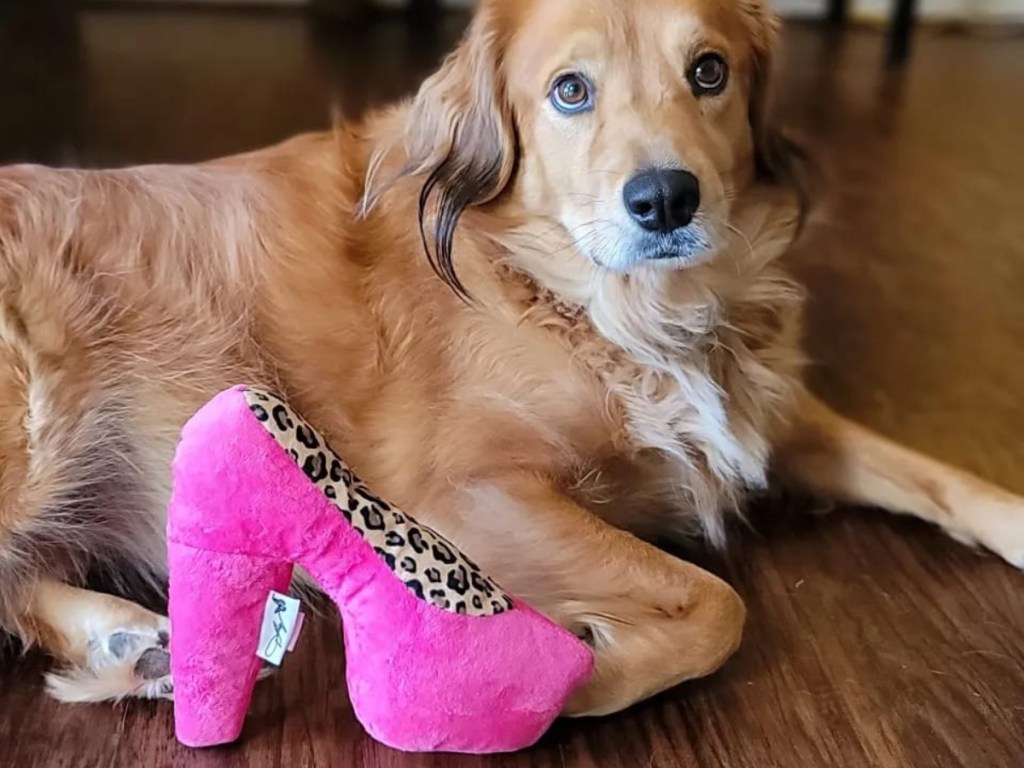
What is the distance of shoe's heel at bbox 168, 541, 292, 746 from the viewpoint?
133 cm

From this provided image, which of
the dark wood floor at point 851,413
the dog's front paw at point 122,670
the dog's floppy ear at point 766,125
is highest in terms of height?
the dog's floppy ear at point 766,125

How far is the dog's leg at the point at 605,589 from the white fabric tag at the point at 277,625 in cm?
30

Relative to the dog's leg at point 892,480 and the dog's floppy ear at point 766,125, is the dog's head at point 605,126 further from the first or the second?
the dog's leg at point 892,480

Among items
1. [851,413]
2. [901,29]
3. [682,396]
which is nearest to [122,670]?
[682,396]

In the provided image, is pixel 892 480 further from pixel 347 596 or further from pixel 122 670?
pixel 122 670

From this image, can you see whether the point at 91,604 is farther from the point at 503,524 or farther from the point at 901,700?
the point at 901,700

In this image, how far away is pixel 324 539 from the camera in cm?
132

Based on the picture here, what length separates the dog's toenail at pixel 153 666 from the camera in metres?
1.52

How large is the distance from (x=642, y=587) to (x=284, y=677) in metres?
0.45

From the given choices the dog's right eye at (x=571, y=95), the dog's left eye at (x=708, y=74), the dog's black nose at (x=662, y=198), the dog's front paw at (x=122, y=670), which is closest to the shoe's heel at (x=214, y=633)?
the dog's front paw at (x=122, y=670)

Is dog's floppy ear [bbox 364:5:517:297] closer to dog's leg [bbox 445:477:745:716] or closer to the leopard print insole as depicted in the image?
dog's leg [bbox 445:477:745:716]

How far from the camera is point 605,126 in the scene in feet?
5.25

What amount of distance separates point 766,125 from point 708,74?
18cm

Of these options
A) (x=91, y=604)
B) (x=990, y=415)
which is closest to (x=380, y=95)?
(x=990, y=415)
